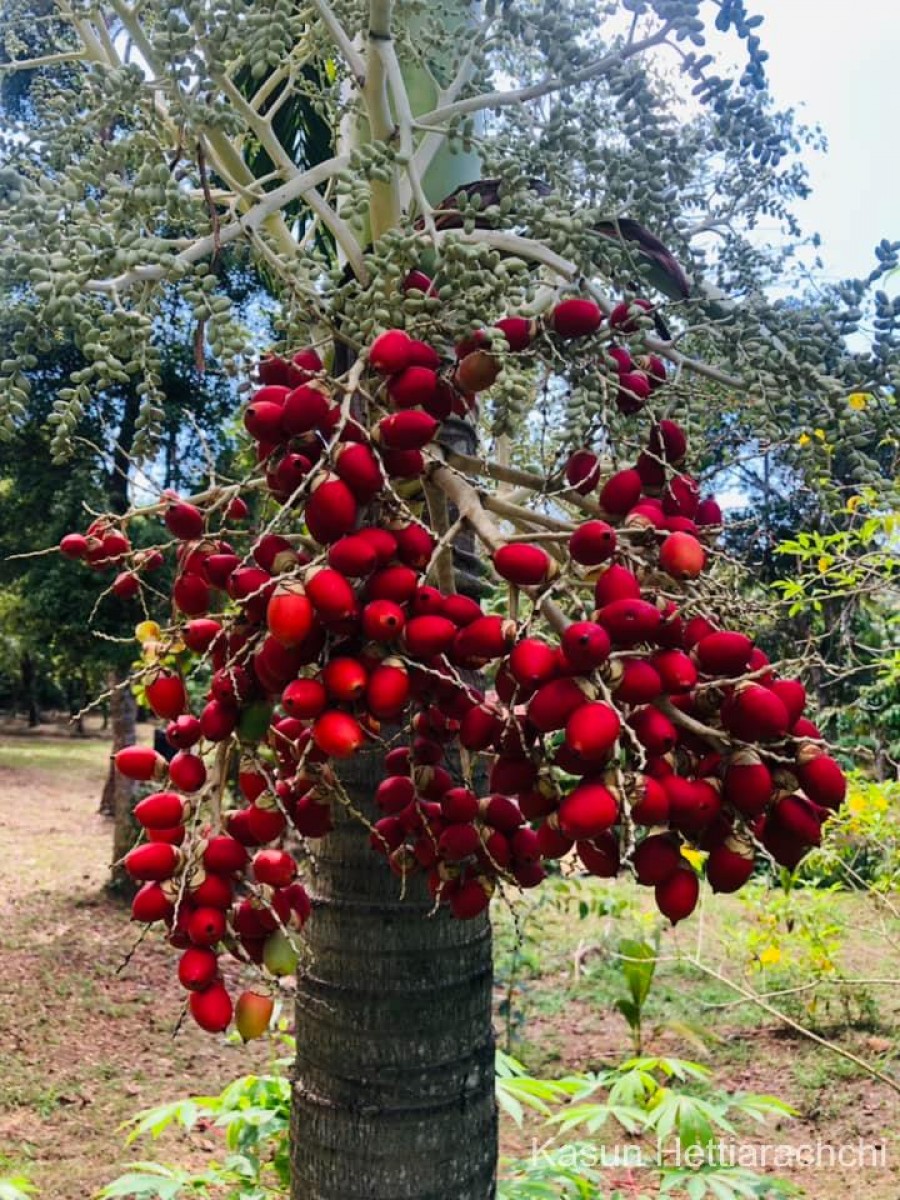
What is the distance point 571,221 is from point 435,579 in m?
0.40

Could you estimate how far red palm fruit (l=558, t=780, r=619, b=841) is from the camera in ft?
2.53

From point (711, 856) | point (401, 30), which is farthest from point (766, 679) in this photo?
point (401, 30)

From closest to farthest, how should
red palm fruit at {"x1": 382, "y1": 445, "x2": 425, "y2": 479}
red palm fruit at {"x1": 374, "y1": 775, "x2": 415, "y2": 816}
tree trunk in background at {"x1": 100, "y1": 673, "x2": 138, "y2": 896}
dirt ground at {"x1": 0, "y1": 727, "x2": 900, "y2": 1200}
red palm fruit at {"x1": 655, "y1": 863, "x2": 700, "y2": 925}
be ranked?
red palm fruit at {"x1": 655, "y1": 863, "x2": 700, "y2": 925}, red palm fruit at {"x1": 382, "y1": 445, "x2": 425, "y2": 479}, red palm fruit at {"x1": 374, "y1": 775, "x2": 415, "y2": 816}, dirt ground at {"x1": 0, "y1": 727, "x2": 900, "y2": 1200}, tree trunk in background at {"x1": 100, "y1": 673, "x2": 138, "y2": 896}

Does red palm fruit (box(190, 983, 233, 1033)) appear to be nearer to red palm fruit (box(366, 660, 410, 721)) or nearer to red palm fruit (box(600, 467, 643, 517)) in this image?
red palm fruit (box(366, 660, 410, 721))

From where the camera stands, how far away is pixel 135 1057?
16.3 feet

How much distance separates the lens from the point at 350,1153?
4.01ft

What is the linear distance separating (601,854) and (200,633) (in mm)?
460

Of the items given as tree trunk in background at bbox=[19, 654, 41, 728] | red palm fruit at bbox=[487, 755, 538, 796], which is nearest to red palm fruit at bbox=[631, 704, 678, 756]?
red palm fruit at bbox=[487, 755, 538, 796]

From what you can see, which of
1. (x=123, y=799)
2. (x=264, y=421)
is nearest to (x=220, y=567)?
(x=264, y=421)

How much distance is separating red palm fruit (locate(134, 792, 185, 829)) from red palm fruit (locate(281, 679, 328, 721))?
0.22m

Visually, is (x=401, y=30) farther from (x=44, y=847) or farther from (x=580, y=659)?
(x=44, y=847)

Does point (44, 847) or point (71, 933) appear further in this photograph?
point (44, 847)

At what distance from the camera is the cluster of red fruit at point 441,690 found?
812 millimetres

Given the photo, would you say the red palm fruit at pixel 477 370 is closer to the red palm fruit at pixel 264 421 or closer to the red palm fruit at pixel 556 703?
the red palm fruit at pixel 264 421
